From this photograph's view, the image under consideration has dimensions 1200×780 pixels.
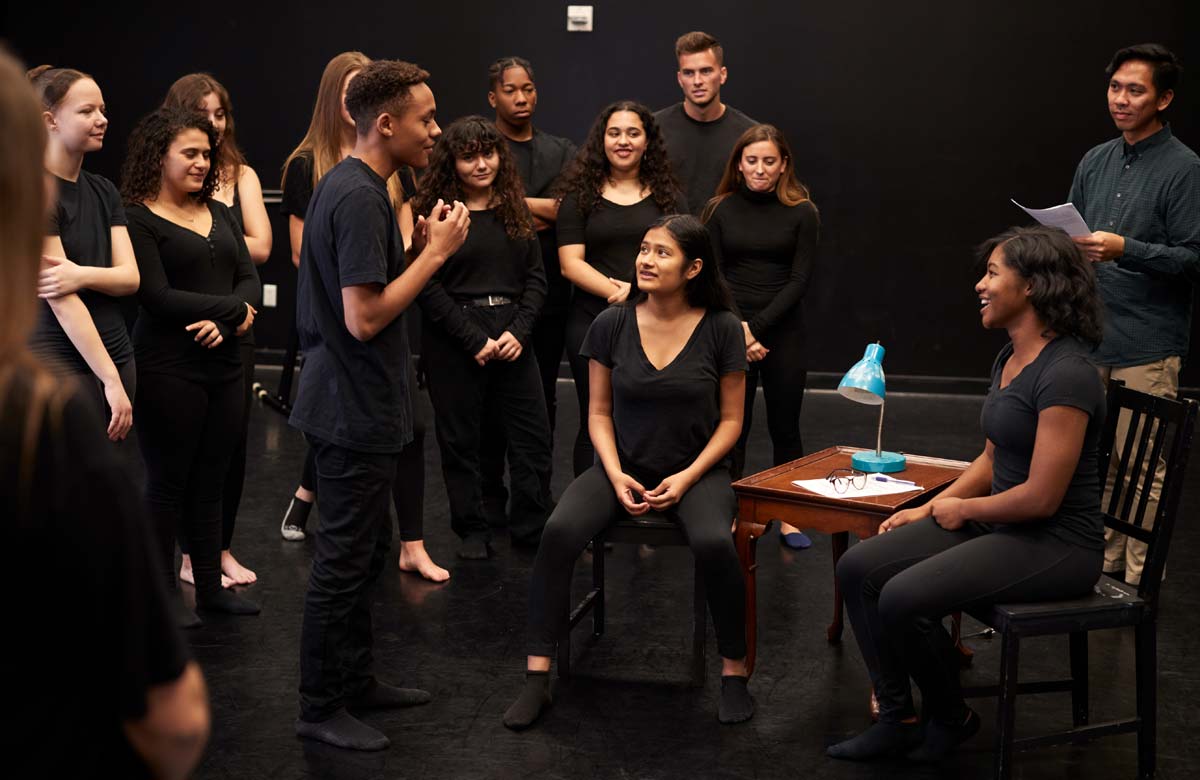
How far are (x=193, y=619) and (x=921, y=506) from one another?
6.82 feet

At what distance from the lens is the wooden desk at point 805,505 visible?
3.12 m

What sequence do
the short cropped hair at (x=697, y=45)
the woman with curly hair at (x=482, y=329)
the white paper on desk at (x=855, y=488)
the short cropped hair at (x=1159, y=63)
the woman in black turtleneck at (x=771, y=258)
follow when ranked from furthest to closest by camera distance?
the short cropped hair at (x=697, y=45)
the woman in black turtleneck at (x=771, y=258)
the woman with curly hair at (x=482, y=329)
the short cropped hair at (x=1159, y=63)
the white paper on desk at (x=855, y=488)

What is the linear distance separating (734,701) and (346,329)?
4.32 ft

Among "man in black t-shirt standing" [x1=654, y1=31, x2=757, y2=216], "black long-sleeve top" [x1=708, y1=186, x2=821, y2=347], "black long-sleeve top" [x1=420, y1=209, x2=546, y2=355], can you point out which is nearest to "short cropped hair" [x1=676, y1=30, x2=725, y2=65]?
"man in black t-shirt standing" [x1=654, y1=31, x2=757, y2=216]

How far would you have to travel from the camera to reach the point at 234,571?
161 inches

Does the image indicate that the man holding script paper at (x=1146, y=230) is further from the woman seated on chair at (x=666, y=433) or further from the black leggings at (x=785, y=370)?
the woman seated on chair at (x=666, y=433)

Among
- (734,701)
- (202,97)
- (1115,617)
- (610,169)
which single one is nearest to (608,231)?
(610,169)

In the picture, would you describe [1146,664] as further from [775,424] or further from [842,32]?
[842,32]

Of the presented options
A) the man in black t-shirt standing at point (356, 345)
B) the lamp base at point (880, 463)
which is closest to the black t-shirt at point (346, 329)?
the man in black t-shirt standing at point (356, 345)

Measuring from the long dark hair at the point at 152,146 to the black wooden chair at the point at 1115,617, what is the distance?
2366 millimetres

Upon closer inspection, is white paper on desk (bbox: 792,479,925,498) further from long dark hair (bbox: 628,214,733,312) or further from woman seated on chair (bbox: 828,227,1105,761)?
long dark hair (bbox: 628,214,733,312)

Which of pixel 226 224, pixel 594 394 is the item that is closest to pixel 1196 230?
pixel 594 394

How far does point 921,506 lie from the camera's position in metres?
3.10

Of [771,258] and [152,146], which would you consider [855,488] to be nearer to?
[771,258]
